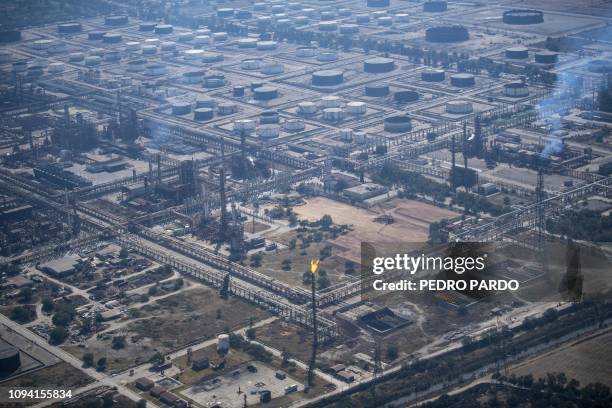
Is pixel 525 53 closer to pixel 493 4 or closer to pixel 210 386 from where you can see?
pixel 493 4

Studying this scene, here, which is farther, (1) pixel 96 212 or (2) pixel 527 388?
(1) pixel 96 212

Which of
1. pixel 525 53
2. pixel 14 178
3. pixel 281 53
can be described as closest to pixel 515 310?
pixel 14 178

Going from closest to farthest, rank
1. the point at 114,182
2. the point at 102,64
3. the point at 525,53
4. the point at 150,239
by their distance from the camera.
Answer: the point at 150,239 < the point at 114,182 < the point at 525,53 < the point at 102,64

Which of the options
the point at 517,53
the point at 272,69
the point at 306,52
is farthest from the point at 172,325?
the point at 306,52

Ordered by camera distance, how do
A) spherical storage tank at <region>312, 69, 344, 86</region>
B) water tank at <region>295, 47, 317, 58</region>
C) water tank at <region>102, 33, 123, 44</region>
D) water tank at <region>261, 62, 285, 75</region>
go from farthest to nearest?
water tank at <region>102, 33, 123, 44</region> < water tank at <region>295, 47, 317, 58</region> < water tank at <region>261, 62, 285, 75</region> < spherical storage tank at <region>312, 69, 344, 86</region>

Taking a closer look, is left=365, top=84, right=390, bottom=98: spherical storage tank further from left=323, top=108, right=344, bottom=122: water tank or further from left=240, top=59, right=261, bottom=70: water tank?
left=240, top=59, right=261, bottom=70: water tank

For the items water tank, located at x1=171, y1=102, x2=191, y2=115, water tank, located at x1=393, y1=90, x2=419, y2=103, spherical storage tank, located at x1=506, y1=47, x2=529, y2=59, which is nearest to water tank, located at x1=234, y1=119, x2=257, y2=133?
water tank, located at x1=171, y1=102, x2=191, y2=115

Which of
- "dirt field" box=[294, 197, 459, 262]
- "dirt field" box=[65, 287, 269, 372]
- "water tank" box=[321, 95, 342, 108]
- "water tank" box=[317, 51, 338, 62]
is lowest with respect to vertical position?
"dirt field" box=[65, 287, 269, 372]

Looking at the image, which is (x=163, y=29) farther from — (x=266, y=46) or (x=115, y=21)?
(x=266, y=46)
